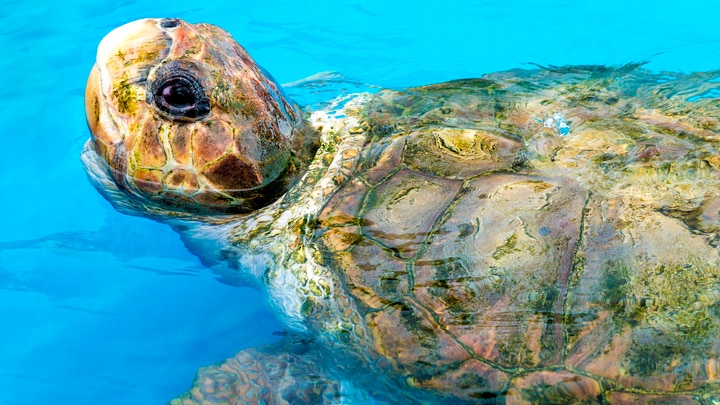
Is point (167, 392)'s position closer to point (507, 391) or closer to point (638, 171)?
point (507, 391)

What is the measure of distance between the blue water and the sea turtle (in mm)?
615

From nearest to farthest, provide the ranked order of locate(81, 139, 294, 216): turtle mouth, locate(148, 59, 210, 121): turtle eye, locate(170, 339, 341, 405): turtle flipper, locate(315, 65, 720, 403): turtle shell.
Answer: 1. locate(315, 65, 720, 403): turtle shell
2. locate(148, 59, 210, 121): turtle eye
3. locate(81, 139, 294, 216): turtle mouth
4. locate(170, 339, 341, 405): turtle flipper

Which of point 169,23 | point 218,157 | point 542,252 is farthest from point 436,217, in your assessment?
point 169,23

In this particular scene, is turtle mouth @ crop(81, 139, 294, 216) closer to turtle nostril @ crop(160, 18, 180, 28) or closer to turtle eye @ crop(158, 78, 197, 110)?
turtle eye @ crop(158, 78, 197, 110)

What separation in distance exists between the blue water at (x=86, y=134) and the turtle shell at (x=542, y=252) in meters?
1.50

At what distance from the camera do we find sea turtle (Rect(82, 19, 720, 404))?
95.7 inches

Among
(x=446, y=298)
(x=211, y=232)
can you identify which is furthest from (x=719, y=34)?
(x=211, y=232)

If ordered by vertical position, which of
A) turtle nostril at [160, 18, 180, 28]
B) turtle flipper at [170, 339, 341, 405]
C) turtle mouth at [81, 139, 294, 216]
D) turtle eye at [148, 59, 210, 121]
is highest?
turtle nostril at [160, 18, 180, 28]

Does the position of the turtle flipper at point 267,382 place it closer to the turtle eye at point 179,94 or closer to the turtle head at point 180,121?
the turtle head at point 180,121

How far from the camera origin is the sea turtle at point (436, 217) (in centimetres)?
243

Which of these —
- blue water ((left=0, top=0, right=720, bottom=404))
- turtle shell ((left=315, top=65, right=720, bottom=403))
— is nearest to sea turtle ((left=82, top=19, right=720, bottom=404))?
turtle shell ((left=315, top=65, right=720, bottom=403))

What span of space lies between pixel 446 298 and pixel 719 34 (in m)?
4.85

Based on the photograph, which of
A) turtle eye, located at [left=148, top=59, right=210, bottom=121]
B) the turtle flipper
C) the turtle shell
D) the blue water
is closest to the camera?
the turtle shell

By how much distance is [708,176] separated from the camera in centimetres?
266
